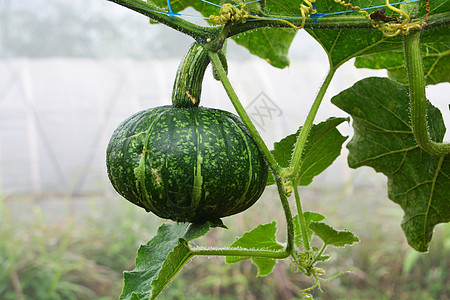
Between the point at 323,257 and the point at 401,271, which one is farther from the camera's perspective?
the point at 401,271

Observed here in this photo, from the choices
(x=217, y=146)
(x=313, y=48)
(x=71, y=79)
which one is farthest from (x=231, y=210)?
(x=71, y=79)

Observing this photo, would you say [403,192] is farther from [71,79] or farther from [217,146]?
[71,79]

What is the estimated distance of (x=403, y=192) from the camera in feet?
3.25

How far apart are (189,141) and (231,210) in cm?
12

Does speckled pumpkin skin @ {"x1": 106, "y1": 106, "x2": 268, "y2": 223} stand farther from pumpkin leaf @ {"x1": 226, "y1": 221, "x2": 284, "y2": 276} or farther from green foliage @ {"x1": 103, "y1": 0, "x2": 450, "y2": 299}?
pumpkin leaf @ {"x1": 226, "y1": 221, "x2": 284, "y2": 276}

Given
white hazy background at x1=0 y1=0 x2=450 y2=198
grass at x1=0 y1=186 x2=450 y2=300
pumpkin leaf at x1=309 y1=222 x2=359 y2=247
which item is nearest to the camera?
pumpkin leaf at x1=309 y1=222 x2=359 y2=247

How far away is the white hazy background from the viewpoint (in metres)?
5.31

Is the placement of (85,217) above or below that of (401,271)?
below

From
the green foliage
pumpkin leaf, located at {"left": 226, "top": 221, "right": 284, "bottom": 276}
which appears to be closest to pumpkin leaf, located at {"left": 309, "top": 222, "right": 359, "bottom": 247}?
the green foliage

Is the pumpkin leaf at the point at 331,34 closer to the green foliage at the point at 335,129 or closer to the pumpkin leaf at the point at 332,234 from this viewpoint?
the green foliage at the point at 335,129

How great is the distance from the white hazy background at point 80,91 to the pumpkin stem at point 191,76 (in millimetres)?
4217

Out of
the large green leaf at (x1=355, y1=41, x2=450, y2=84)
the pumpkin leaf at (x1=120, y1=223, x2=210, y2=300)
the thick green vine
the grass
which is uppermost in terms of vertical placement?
the large green leaf at (x1=355, y1=41, x2=450, y2=84)

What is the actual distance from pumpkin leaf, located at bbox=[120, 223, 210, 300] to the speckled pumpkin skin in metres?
0.05

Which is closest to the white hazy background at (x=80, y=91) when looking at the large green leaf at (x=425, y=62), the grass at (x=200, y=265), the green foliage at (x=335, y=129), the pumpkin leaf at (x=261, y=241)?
the grass at (x=200, y=265)
